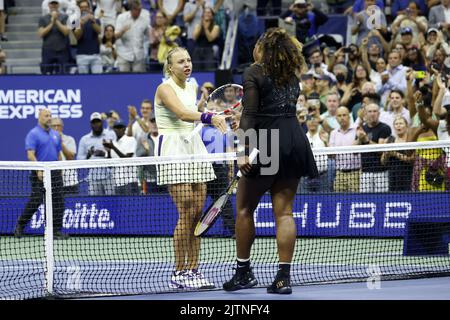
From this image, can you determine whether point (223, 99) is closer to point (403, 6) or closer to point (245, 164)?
point (245, 164)

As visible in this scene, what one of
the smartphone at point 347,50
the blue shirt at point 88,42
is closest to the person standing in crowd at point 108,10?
the blue shirt at point 88,42

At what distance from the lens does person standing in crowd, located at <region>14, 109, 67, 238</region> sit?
469 inches

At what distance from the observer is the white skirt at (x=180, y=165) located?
32.3 feet

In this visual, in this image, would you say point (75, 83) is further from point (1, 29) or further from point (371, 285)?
point (371, 285)

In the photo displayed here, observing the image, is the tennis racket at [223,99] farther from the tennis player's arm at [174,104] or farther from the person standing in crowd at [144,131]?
the person standing in crowd at [144,131]

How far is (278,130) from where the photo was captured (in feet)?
29.7

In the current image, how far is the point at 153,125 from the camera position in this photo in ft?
55.9

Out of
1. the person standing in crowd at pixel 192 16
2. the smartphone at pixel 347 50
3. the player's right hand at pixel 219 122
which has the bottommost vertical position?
the player's right hand at pixel 219 122

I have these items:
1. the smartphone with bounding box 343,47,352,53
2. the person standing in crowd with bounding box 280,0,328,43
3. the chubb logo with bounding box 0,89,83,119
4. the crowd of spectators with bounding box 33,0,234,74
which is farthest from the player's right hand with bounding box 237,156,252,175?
the crowd of spectators with bounding box 33,0,234,74

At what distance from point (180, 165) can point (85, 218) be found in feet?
13.4

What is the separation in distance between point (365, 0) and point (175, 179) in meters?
9.94

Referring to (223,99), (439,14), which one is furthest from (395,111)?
(223,99)

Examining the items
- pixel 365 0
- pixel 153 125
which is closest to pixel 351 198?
pixel 153 125

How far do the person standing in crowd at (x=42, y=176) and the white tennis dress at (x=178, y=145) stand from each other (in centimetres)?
122
